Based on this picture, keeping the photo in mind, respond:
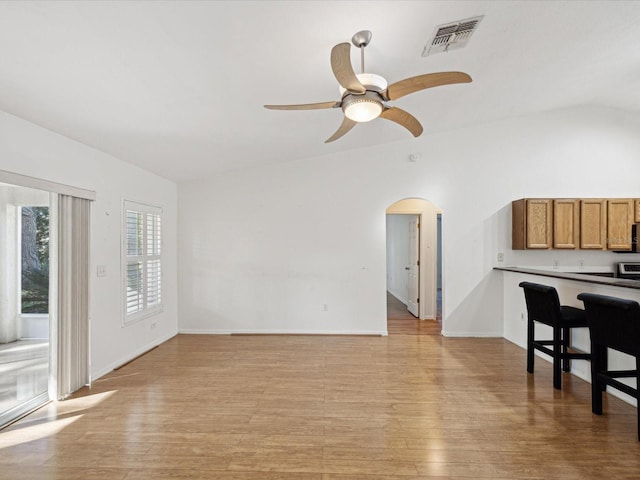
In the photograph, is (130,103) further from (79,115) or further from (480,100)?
(480,100)

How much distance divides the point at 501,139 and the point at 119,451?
604 centimetres

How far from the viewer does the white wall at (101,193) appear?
272 centimetres

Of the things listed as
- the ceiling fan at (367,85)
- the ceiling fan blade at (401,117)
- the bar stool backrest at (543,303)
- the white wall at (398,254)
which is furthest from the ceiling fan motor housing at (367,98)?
the white wall at (398,254)

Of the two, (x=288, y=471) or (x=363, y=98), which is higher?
(x=363, y=98)

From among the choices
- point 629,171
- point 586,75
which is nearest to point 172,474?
point 586,75

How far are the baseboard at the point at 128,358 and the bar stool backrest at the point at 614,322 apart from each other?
477 cm

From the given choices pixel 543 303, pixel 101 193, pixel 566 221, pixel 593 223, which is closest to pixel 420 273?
pixel 566 221

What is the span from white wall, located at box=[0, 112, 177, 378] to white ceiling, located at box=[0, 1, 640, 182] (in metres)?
0.14

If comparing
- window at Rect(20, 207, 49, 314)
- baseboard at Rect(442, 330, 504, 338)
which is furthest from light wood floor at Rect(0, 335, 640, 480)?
baseboard at Rect(442, 330, 504, 338)

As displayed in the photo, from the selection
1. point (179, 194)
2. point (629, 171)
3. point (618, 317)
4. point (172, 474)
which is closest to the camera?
point (172, 474)

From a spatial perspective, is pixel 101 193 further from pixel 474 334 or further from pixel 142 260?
pixel 474 334

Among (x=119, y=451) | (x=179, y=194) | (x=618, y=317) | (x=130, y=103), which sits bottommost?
(x=119, y=451)

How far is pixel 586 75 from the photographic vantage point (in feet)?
13.0

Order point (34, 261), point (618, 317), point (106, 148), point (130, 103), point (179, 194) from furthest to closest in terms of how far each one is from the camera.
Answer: point (179, 194)
point (106, 148)
point (34, 261)
point (130, 103)
point (618, 317)
